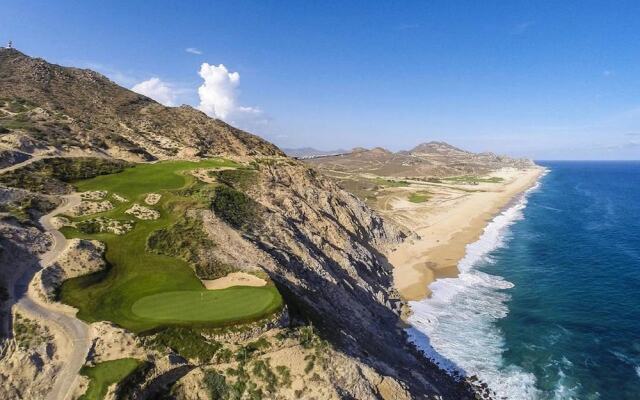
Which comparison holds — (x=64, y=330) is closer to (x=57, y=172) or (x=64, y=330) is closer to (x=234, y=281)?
(x=234, y=281)

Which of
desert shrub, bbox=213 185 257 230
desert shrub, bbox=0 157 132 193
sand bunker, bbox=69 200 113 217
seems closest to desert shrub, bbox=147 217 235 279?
desert shrub, bbox=213 185 257 230

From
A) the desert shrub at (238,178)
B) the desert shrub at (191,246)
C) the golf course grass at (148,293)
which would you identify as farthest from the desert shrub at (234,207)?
the golf course grass at (148,293)

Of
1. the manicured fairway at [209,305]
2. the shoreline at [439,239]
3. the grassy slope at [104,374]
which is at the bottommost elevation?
the shoreline at [439,239]

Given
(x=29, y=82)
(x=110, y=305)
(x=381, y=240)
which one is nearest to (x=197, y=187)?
(x=110, y=305)

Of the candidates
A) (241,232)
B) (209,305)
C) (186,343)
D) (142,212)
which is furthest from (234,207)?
(186,343)

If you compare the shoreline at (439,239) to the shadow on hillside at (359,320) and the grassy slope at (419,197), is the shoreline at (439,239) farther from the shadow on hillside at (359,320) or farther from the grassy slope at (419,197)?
the shadow on hillside at (359,320)

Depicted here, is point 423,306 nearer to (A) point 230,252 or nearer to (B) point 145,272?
(A) point 230,252
